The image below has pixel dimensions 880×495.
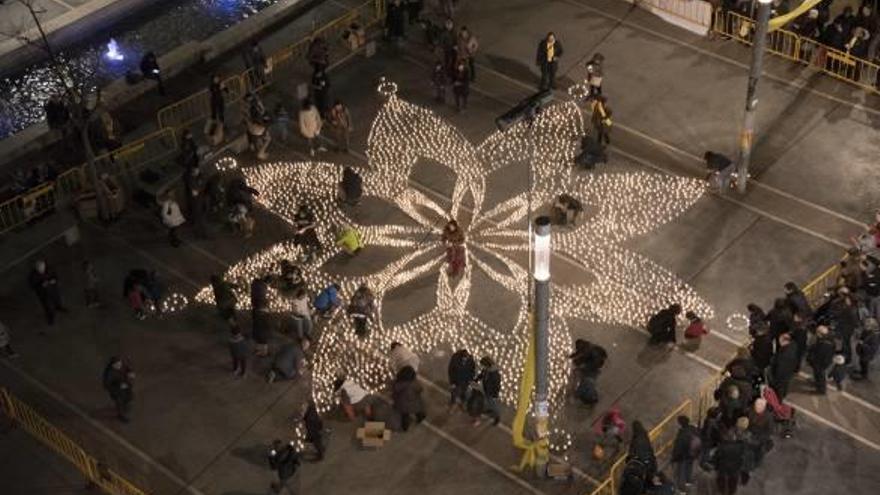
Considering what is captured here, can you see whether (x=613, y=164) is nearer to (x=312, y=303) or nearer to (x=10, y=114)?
(x=312, y=303)

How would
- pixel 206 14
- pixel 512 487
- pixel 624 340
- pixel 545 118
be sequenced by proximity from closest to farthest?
pixel 512 487
pixel 624 340
pixel 545 118
pixel 206 14

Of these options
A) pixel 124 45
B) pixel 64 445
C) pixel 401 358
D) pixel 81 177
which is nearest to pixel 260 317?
pixel 401 358

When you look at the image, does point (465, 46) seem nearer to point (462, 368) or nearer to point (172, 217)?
point (172, 217)

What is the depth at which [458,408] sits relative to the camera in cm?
3062

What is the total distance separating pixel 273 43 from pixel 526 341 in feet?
41.0

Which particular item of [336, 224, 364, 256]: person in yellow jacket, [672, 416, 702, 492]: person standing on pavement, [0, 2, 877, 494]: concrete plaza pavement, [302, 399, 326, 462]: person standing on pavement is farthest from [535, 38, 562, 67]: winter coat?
[672, 416, 702, 492]: person standing on pavement

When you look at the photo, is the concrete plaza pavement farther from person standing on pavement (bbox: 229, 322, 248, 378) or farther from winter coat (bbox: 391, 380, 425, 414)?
winter coat (bbox: 391, 380, 425, 414)

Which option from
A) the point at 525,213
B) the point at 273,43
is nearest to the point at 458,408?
the point at 525,213

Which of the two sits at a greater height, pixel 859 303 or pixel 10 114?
pixel 859 303

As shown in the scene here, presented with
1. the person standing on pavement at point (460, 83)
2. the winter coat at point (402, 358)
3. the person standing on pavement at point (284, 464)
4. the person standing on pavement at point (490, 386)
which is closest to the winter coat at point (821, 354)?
the person standing on pavement at point (490, 386)

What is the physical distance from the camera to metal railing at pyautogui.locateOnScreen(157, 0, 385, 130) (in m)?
38.3

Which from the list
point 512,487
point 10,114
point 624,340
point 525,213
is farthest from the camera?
point 10,114

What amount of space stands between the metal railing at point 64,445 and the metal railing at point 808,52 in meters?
18.6

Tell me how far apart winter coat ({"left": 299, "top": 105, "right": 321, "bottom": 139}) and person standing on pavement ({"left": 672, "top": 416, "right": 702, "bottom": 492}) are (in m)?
11.8
